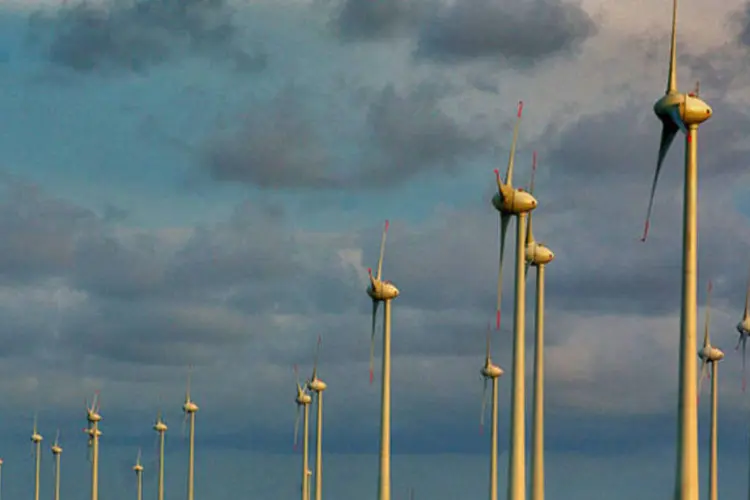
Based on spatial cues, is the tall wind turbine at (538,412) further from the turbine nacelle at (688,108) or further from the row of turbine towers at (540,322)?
the turbine nacelle at (688,108)

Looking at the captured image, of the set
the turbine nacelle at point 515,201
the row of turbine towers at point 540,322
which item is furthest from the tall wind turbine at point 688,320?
the turbine nacelle at point 515,201

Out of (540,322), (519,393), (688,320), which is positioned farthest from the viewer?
(540,322)

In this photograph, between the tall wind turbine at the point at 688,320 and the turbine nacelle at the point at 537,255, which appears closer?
→ the tall wind turbine at the point at 688,320

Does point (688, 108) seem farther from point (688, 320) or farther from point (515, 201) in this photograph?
point (515, 201)


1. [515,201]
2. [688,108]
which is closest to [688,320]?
[688,108]

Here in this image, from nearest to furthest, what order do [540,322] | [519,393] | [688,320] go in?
[688,320] → [519,393] → [540,322]

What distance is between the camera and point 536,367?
150250mm

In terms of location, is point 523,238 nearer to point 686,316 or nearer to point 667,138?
point 667,138

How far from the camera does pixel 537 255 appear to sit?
160 metres

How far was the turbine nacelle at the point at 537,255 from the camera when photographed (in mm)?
160125

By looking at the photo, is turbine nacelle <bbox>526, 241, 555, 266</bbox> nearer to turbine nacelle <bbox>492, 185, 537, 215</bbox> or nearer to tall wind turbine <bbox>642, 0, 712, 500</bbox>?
turbine nacelle <bbox>492, 185, 537, 215</bbox>

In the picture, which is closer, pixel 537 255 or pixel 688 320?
pixel 688 320

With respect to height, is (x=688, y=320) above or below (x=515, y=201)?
below

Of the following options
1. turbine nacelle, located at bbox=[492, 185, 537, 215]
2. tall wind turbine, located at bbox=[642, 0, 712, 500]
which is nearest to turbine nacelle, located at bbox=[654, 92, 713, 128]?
tall wind turbine, located at bbox=[642, 0, 712, 500]
